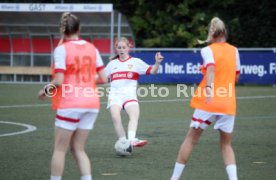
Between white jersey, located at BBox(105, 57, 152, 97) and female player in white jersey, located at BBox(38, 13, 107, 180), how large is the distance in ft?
14.9

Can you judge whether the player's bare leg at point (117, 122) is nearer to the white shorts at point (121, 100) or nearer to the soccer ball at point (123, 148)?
the white shorts at point (121, 100)

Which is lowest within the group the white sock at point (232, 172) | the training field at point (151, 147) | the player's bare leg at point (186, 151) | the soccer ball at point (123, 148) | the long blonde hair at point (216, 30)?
the training field at point (151, 147)

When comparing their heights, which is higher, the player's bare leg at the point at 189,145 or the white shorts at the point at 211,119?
the white shorts at the point at 211,119

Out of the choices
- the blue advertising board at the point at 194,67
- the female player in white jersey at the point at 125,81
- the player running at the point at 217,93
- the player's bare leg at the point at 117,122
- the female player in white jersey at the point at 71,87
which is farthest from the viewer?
the blue advertising board at the point at 194,67

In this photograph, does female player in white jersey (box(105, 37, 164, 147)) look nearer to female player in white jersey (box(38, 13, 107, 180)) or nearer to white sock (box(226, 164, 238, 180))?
white sock (box(226, 164, 238, 180))

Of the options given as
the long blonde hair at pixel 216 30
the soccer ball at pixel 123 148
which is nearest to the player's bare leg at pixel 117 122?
the soccer ball at pixel 123 148

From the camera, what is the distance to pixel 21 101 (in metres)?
23.3

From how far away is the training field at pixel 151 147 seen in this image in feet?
33.5

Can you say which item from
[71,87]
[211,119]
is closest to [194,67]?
[211,119]

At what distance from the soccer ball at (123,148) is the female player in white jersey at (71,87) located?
3633 mm

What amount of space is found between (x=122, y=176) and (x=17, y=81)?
2692 cm

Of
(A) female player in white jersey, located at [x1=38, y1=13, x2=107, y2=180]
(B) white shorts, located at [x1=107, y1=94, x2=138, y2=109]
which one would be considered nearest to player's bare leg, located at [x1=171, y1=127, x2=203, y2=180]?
(A) female player in white jersey, located at [x1=38, y1=13, x2=107, y2=180]

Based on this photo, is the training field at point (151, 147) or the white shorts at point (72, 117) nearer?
the white shorts at point (72, 117)

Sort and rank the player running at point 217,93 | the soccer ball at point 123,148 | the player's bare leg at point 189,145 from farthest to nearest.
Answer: the soccer ball at point 123,148 → the player's bare leg at point 189,145 → the player running at point 217,93
